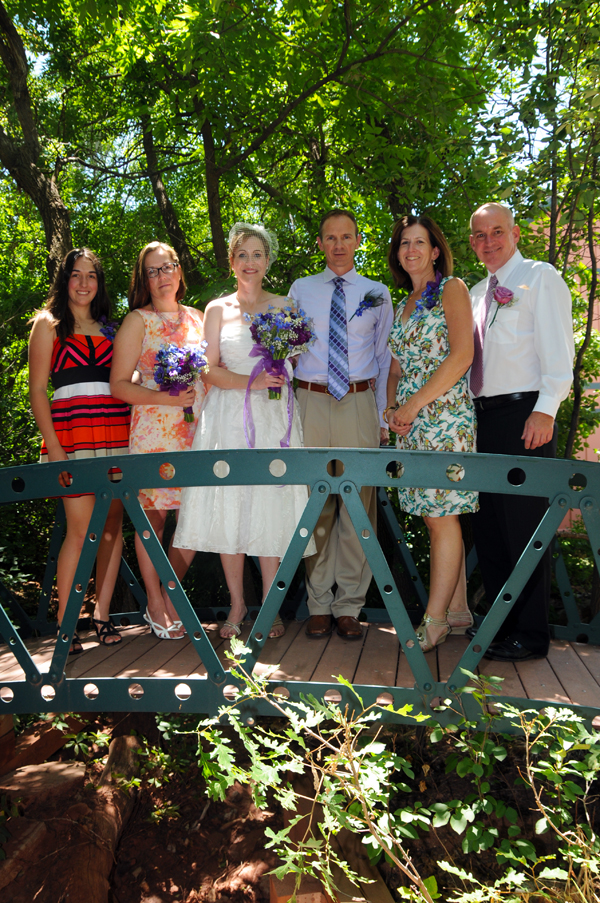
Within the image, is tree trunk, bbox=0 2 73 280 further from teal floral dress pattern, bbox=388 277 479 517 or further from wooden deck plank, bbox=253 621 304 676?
wooden deck plank, bbox=253 621 304 676

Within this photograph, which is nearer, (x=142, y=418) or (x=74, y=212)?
(x=142, y=418)

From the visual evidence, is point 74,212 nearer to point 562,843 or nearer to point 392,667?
point 392,667

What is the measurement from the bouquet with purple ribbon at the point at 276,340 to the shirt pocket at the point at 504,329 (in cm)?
93

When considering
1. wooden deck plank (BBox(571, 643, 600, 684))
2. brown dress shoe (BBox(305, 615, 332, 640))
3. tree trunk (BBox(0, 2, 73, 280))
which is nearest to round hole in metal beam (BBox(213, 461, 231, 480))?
brown dress shoe (BBox(305, 615, 332, 640))

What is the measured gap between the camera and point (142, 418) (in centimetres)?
371

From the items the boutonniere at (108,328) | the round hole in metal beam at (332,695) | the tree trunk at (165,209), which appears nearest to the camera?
the round hole in metal beam at (332,695)

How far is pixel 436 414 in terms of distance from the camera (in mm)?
3273

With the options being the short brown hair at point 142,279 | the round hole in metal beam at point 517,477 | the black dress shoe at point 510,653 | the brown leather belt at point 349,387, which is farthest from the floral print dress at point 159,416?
the black dress shoe at point 510,653

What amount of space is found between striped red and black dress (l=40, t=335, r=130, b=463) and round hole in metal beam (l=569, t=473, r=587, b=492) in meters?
2.37

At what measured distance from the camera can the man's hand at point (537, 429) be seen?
311 cm

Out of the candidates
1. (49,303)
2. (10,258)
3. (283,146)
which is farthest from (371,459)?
(10,258)

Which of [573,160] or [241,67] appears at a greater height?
[241,67]

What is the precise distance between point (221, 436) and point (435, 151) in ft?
8.39

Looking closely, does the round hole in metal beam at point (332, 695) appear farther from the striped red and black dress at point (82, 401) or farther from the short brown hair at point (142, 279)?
the short brown hair at point (142, 279)
